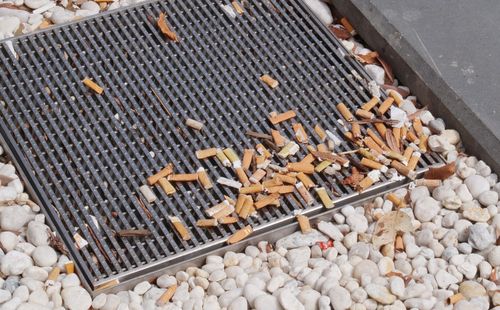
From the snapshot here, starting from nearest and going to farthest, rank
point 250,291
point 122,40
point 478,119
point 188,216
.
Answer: point 250,291 → point 188,216 → point 478,119 → point 122,40

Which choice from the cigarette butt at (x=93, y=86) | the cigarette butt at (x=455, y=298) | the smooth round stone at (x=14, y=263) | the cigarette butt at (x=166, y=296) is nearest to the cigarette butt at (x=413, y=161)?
the cigarette butt at (x=455, y=298)

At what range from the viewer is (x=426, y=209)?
2801mm

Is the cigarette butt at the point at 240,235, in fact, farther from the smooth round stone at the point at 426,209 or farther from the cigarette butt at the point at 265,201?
the smooth round stone at the point at 426,209

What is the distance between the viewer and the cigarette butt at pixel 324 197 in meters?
2.76

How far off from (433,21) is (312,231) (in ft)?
3.10

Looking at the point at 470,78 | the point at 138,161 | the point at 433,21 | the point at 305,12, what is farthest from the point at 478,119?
the point at 138,161

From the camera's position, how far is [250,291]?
8.34 ft

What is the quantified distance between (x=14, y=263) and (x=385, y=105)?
119cm

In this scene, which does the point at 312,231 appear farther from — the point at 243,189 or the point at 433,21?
the point at 433,21

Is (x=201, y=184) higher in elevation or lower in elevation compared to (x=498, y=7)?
lower

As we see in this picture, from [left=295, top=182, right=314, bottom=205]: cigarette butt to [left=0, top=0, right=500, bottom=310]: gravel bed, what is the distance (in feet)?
0.24

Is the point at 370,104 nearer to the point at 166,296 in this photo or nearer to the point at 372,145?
the point at 372,145

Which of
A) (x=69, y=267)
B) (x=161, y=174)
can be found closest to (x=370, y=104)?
(x=161, y=174)

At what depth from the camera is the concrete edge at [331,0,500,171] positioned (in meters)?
2.97
